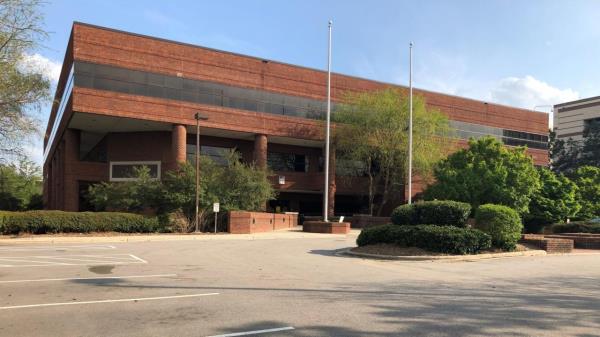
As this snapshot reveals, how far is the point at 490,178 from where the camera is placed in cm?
3822

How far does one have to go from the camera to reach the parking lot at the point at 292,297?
6973mm

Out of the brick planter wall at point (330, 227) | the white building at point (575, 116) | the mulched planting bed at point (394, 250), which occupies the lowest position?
the brick planter wall at point (330, 227)

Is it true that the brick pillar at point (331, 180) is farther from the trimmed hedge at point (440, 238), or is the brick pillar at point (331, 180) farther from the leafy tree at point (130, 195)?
the trimmed hedge at point (440, 238)

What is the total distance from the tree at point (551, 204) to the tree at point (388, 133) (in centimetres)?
844

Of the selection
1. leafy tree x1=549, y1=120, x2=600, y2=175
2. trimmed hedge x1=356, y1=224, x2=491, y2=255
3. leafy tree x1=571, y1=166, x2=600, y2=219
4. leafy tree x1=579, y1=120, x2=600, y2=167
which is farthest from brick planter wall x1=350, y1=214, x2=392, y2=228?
leafy tree x1=579, y1=120, x2=600, y2=167

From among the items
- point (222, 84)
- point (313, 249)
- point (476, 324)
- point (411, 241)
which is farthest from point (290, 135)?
point (476, 324)

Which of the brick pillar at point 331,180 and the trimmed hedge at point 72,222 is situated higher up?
the brick pillar at point 331,180

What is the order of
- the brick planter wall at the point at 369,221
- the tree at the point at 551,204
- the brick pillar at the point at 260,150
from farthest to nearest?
1. the brick pillar at the point at 260,150
2. the brick planter wall at the point at 369,221
3. the tree at the point at 551,204

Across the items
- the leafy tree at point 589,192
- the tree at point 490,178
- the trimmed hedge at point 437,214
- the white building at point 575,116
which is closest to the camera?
the trimmed hedge at point 437,214

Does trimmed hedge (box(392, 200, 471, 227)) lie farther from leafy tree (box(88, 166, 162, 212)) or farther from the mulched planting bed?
leafy tree (box(88, 166, 162, 212))

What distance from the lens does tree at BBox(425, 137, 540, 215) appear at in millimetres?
38094

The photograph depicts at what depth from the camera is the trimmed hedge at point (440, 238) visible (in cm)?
1739

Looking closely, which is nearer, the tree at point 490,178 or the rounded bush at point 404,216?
the rounded bush at point 404,216

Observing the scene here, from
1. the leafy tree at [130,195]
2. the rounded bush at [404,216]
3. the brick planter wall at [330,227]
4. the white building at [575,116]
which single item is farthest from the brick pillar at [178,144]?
the white building at [575,116]
